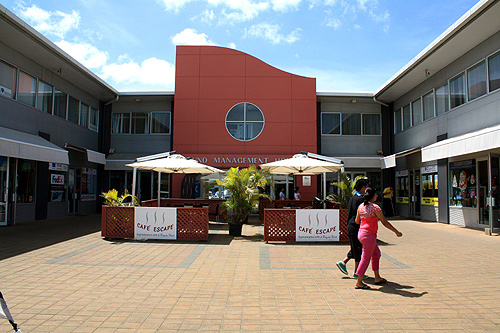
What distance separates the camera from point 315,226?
32.0 feet

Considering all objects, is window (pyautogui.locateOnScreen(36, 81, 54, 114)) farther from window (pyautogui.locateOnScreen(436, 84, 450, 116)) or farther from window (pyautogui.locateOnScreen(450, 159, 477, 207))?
window (pyautogui.locateOnScreen(450, 159, 477, 207))

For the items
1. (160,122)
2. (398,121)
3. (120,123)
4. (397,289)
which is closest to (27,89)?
(120,123)

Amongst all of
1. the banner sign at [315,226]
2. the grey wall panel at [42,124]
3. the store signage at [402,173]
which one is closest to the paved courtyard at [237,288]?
the banner sign at [315,226]

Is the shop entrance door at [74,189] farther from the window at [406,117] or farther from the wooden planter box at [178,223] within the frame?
the window at [406,117]

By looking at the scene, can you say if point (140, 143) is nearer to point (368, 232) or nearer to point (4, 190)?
point (4, 190)

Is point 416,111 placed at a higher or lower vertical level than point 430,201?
higher

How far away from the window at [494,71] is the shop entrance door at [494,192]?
92.6 inches

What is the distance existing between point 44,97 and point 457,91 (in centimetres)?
1704

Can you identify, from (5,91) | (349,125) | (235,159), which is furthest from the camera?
(349,125)

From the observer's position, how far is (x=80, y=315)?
427cm

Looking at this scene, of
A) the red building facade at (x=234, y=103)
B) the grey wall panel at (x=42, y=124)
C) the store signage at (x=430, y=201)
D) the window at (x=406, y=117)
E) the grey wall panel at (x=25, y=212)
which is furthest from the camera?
the red building facade at (x=234, y=103)

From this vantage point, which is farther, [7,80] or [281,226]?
[7,80]

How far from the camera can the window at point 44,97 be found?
49.2 feet

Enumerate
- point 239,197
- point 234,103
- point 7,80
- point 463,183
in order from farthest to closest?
1. point 234,103
2. point 463,183
3. point 7,80
4. point 239,197
